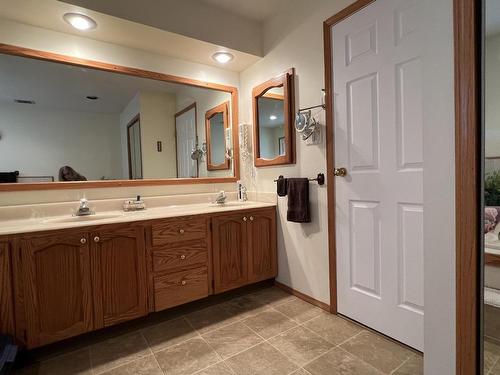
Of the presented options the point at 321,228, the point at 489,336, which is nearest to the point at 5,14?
the point at 321,228

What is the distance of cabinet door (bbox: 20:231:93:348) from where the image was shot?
1422mm

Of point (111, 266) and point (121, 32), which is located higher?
point (121, 32)

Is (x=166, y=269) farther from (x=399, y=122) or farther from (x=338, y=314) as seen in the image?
(x=399, y=122)

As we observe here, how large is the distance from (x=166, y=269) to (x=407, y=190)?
61.8 inches

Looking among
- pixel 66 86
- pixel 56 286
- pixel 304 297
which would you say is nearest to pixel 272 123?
pixel 304 297

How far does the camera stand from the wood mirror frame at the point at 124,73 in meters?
1.80

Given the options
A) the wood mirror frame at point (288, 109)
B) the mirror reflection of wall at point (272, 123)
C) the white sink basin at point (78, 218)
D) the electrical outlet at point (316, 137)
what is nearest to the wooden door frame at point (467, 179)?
the electrical outlet at point (316, 137)

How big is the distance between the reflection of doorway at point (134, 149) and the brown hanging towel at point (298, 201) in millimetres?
1263

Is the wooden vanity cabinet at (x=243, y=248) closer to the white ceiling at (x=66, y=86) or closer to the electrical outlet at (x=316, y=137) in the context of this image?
the electrical outlet at (x=316, y=137)

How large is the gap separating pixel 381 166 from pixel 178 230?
1368 millimetres

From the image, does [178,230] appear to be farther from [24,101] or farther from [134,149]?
[24,101]

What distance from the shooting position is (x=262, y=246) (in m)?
2.33

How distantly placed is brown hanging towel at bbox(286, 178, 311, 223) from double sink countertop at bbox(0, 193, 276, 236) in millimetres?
312

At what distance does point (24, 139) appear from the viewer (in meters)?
1.83
